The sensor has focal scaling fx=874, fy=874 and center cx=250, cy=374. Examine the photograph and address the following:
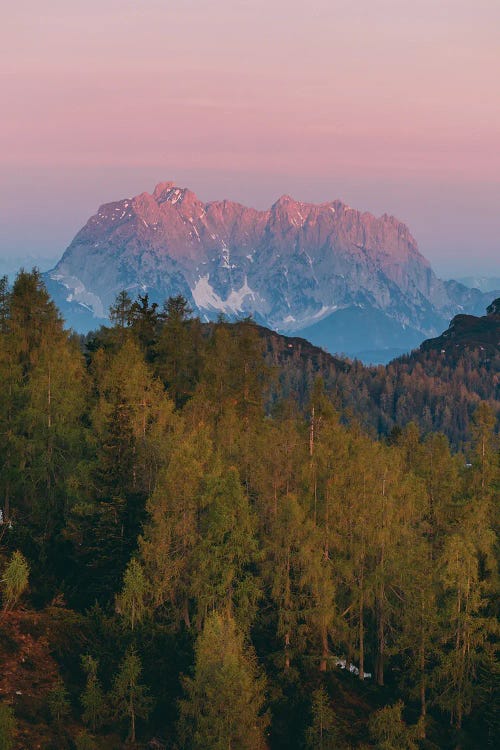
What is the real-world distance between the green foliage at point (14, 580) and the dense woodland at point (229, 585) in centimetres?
15

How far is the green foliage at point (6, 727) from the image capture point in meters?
40.0

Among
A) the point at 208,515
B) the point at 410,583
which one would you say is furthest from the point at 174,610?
the point at 410,583

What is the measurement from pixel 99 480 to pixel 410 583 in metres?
21.0

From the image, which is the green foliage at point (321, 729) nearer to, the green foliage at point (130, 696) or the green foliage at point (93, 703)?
the green foliage at point (130, 696)

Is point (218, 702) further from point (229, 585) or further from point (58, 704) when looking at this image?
point (229, 585)

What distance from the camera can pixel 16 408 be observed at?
212ft

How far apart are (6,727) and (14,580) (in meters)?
9.48

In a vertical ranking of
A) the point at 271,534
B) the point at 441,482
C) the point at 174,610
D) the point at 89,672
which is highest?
the point at 441,482

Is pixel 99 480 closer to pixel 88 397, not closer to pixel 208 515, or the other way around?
pixel 208 515

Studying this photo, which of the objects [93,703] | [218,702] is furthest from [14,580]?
[218,702]

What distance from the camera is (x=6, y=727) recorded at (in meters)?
40.6

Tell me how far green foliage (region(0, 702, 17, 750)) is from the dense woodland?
123 millimetres

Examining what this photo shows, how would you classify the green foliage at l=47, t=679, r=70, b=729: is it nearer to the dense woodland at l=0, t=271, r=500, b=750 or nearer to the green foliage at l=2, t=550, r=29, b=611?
the dense woodland at l=0, t=271, r=500, b=750

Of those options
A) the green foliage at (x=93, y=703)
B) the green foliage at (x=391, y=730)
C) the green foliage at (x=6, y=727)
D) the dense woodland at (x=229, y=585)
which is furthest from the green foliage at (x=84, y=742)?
the green foliage at (x=391, y=730)
